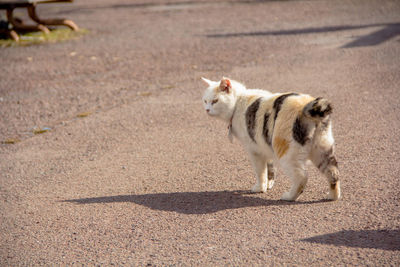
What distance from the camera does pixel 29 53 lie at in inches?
502

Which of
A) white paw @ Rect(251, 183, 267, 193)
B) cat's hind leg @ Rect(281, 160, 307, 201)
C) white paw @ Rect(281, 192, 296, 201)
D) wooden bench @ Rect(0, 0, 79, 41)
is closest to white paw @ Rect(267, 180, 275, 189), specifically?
white paw @ Rect(251, 183, 267, 193)

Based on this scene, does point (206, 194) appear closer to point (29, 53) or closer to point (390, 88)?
point (390, 88)

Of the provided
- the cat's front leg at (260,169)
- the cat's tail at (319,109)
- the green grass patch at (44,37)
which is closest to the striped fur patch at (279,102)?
the cat's tail at (319,109)

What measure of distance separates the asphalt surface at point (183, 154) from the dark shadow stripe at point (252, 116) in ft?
2.20

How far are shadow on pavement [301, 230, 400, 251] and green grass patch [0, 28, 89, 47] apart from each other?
1187 centimetres

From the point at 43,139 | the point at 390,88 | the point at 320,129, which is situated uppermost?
the point at 320,129

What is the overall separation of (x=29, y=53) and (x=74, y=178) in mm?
8093

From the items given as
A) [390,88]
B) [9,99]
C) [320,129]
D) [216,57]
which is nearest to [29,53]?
[9,99]

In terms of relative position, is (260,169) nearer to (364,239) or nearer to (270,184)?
(270,184)

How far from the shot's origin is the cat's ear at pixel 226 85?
5012 mm

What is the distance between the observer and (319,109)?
4.07 metres

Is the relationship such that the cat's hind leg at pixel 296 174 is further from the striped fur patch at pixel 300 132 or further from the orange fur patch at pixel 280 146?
the striped fur patch at pixel 300 132

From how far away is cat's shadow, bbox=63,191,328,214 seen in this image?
4637 mm

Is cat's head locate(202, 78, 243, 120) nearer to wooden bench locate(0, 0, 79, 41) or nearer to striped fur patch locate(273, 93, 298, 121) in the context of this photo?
striped fur patch locate(273, 93, 298, 121)
